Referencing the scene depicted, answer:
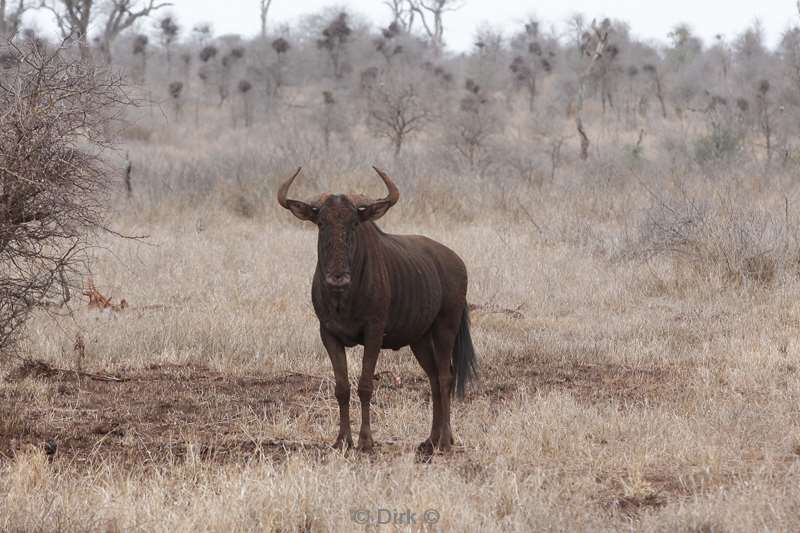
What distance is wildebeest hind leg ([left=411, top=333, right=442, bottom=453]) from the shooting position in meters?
5.67

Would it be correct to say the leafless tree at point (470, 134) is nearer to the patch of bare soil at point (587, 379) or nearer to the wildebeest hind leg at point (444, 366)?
the patch of bare soil at point (587, 379)

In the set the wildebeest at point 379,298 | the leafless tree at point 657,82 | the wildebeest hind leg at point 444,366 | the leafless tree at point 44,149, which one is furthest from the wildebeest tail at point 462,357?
the leafless tree at point 657,82

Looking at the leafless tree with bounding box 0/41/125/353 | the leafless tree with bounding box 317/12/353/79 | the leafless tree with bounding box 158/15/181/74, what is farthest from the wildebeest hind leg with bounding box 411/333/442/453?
the leafless tree with bounding box 158/15/181/74

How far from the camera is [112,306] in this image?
31.0 feet

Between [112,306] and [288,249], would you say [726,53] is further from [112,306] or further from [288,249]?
[112,306]

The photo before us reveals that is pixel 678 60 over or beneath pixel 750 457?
over

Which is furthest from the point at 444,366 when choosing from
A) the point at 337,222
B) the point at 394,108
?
the point at 394,108

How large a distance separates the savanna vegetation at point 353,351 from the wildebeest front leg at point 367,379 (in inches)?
5.5

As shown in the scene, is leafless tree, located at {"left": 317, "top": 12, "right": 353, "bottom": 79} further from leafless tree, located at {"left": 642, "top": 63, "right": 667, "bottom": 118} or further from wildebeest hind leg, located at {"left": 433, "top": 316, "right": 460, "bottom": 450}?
wildebeest hind leg, located at {"left": 433, "top": 316, "right": 460, "bottom": 450}

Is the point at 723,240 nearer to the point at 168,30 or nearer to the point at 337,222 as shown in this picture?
the point at 337,222

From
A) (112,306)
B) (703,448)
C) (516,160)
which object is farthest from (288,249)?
(516,160)

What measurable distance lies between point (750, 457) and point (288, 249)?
8.40 metres

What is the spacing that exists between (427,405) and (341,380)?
5.31 feet

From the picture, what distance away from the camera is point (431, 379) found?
19.3 ft
